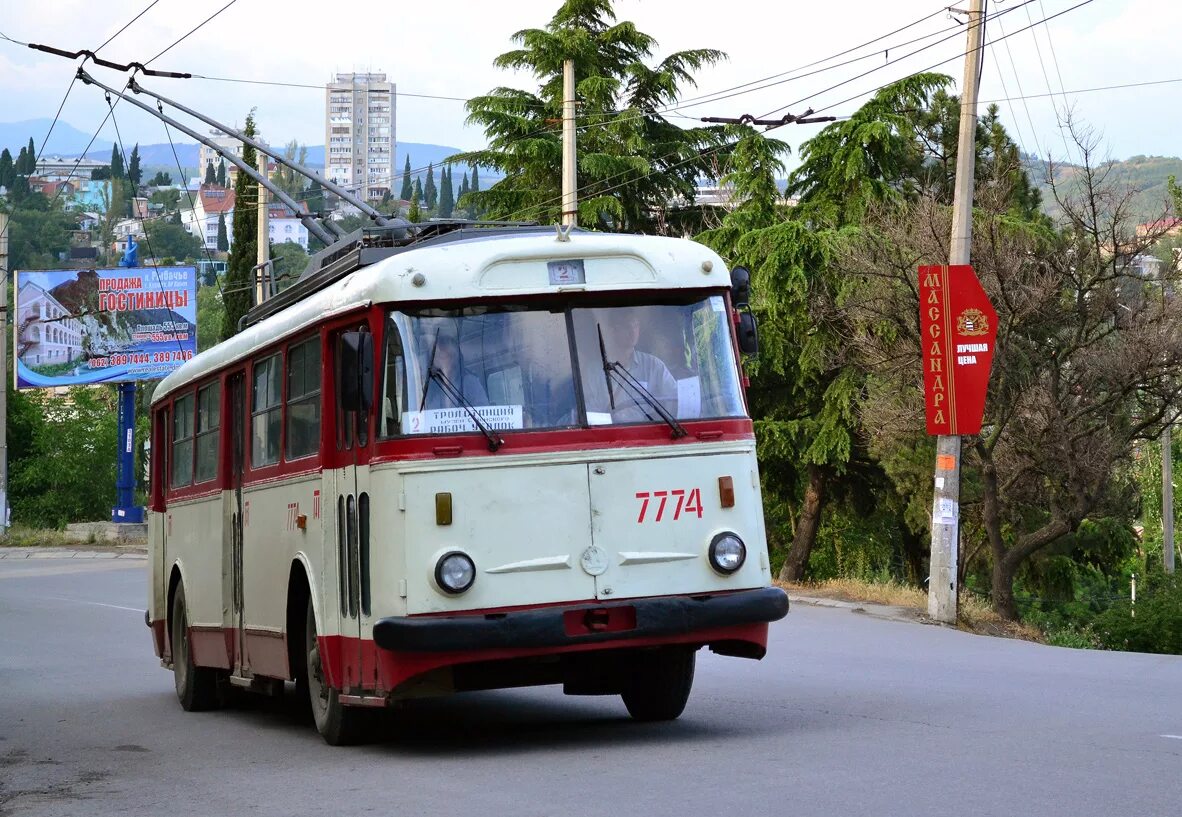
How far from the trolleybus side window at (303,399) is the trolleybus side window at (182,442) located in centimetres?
352

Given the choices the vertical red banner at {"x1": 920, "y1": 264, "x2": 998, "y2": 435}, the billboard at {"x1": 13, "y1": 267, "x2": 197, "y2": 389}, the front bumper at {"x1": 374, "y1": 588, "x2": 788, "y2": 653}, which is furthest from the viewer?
the billboard at {"x1": 13, "y1": 267, "x2": 197, "y2": 389}

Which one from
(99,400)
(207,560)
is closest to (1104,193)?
(207,560)

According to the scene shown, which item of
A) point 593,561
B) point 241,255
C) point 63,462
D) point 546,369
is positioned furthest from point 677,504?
point 63,462

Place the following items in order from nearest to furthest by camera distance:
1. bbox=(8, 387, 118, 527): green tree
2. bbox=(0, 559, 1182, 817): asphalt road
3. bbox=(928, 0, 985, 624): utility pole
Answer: bbox=(0, 559, 1182, 817): asphalt road → bbox=(928, 0, 985, 624): utility pole → bbox=(8, 387, 118, 527): green tree

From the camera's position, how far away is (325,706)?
1116cm

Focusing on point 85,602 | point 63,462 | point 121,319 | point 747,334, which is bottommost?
point 85,602

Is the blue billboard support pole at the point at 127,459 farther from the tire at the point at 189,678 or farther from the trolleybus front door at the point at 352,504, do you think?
the trolleybus front door at the point at 352,504

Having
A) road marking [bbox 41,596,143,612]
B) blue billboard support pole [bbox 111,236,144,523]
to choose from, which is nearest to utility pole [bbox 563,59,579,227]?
road marking [bbox 41,596,143,612]

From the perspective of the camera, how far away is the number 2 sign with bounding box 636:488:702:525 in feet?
33.3

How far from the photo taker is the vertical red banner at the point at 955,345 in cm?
2311

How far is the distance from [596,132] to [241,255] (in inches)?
1271

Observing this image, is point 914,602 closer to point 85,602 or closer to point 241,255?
point 85,602

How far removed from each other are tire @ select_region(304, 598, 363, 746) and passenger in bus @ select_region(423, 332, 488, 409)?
1821mm

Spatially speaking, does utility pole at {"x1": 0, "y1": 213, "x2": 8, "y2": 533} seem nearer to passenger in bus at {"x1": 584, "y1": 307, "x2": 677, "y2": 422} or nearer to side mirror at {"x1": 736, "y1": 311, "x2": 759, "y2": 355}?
side mirror at {"x1": 736, "y1": 311, "x2": 759, "y2": 355}
